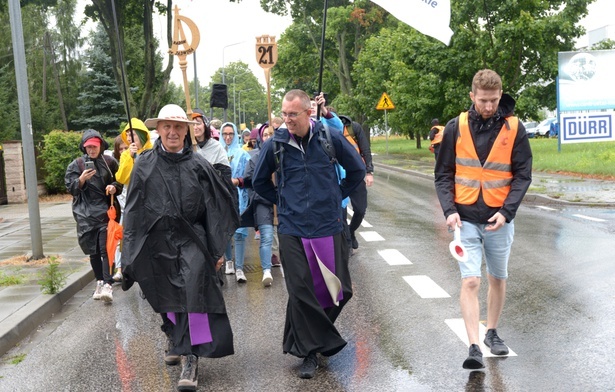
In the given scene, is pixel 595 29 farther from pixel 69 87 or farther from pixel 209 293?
pixel 209 293

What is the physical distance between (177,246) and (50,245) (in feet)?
24.6

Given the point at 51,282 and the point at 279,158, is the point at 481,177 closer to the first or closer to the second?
the point at 279,158

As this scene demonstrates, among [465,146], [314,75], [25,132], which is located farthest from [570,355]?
[314,75]

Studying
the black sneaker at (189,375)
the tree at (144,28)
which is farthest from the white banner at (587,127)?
the black sneaker at (189,375)

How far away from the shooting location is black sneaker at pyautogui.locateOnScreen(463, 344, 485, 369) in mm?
5043

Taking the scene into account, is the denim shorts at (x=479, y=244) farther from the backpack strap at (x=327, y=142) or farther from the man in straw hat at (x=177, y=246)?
the man in straw hat at (x=177, y=246)

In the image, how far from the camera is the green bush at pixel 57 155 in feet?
70.4

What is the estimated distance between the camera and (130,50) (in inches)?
1811

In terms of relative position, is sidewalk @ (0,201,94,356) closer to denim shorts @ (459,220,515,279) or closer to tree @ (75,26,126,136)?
denim shorts @ (459,220,515,279)

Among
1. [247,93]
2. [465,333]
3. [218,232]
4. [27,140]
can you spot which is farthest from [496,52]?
[247,93]

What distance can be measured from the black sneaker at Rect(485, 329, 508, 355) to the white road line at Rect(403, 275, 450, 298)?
6.40ft

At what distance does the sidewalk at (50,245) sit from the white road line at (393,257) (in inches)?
142

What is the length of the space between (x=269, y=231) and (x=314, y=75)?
44766 mm

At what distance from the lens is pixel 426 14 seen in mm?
7512
